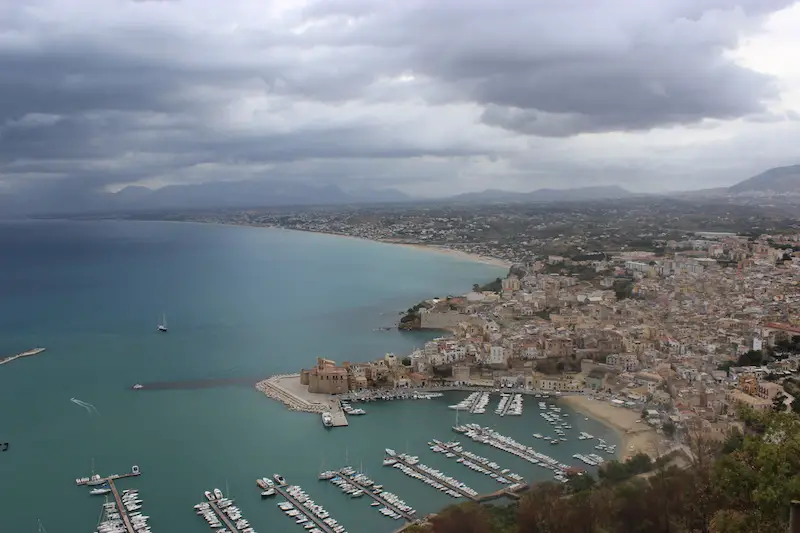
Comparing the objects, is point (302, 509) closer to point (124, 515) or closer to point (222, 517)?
point (222, 517)

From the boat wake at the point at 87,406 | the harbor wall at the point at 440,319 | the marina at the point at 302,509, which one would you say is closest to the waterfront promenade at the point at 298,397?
the marina at the point at 302,509

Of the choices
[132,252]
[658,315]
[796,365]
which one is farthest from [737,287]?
[132,252]

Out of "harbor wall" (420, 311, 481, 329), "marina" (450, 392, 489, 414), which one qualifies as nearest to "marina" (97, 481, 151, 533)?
"marina" (450, 392, 489, 414)

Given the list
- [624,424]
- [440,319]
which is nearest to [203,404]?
[624,424]

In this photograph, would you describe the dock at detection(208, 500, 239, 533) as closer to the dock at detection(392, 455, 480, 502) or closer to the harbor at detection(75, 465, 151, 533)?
the harbor at detection(75, 465, 151, 533)

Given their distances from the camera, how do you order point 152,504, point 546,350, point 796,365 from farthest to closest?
point 546,350 < point 796,365 < point 152,504

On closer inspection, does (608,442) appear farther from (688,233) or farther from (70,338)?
(688,233)

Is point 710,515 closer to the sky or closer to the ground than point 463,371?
closer to the sky
